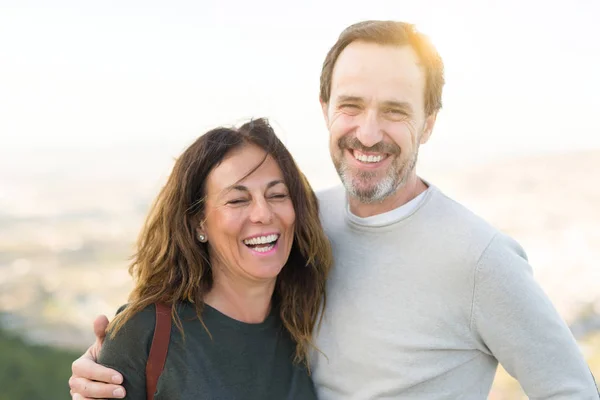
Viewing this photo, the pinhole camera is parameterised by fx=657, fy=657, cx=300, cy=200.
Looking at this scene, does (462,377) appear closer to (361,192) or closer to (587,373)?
(587,373)

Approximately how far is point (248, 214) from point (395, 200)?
575 mm

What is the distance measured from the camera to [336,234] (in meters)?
2.55

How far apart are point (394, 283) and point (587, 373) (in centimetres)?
70

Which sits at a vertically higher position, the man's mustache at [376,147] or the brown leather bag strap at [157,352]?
the man's mustache at [376,147]

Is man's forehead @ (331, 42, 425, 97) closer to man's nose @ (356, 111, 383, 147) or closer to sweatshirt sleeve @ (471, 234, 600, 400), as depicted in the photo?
man's nose @ (356, 111, 383, 147)

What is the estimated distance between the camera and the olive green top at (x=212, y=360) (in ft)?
6.66

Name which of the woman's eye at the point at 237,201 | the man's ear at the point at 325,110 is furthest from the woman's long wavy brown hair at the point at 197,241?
the man's ear at the point at 325,110

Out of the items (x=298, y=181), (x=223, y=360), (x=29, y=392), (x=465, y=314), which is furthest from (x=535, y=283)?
(x=29, y=392)

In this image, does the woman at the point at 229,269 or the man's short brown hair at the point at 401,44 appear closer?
the woman at the point at 229,269

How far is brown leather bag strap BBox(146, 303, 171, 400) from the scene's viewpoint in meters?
2.02

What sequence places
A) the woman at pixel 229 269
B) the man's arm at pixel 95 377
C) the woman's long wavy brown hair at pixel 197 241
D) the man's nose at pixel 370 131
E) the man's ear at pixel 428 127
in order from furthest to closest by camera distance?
1. the man's ear at pixel 428 127
2. the man's nose at pixel 370 131
3. the woman's long wavy brown hair at pixel 197 241
4. the woman at pixel 229 269
5. the man's arm at pixel 95 377

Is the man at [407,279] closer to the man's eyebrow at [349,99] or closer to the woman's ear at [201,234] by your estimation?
the man's eyebrow at [349,99]

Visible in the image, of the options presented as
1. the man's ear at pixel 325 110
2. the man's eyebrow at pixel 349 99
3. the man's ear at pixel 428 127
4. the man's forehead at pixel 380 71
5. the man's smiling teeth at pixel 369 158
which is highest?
the man's forehead at pixel 380 71

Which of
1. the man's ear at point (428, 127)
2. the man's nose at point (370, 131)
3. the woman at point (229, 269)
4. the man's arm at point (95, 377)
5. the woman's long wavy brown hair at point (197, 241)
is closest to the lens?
the man's arm at point (95, 377)
